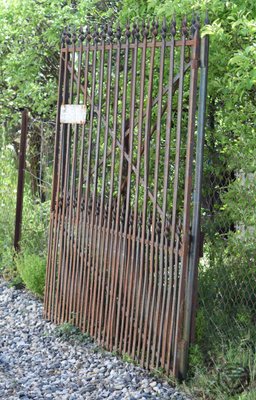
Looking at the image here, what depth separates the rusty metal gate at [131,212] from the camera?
19.5ft

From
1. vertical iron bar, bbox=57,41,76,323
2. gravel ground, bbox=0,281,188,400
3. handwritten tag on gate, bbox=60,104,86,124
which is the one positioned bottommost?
gravel ground, bbox=0,281,188,400

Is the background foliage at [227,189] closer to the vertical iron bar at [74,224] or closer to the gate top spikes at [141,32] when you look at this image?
the gate top spikes at [141,32]

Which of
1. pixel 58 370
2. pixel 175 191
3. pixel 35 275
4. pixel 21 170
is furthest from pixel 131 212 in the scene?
pixel 21 170

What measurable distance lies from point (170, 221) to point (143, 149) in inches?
37.0

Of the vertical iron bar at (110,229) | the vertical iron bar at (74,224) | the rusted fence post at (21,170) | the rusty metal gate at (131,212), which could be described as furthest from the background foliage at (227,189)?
the vertical iron bar at (74,224)

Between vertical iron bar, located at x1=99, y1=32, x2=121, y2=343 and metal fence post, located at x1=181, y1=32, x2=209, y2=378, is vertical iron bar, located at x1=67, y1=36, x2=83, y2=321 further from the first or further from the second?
metal fence post, located at x1=181, y1=32, x2=209, y2=378

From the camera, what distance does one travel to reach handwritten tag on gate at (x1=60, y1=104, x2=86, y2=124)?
7230 millimetres

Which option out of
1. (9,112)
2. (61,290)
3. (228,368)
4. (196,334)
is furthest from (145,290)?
(9,112)

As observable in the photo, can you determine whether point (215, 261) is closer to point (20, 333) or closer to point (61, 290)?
point (61, 290)

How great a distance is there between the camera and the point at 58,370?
255 inches

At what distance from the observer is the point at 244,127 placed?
6438mm

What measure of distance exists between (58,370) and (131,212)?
1.45 meters

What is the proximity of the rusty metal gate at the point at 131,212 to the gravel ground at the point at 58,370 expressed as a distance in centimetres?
17

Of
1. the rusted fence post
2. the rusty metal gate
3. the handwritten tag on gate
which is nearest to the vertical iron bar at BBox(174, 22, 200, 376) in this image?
the rusty metal gate
